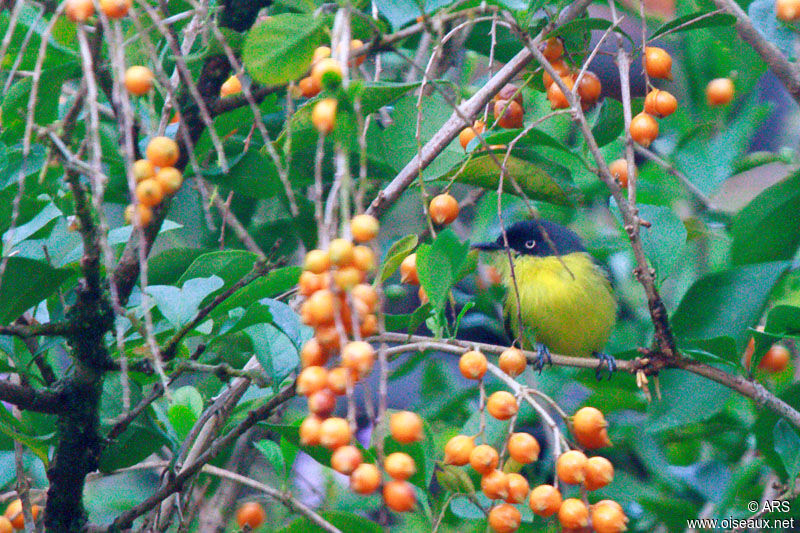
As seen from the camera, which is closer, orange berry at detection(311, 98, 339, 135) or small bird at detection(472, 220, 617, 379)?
orange berry at detection(311, 98, 339, 135)

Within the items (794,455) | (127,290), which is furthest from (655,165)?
(127,290)

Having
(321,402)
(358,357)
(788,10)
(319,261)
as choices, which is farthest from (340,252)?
(788,10)

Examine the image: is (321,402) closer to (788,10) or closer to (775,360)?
(788,10)

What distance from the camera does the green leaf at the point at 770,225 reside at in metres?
2.02

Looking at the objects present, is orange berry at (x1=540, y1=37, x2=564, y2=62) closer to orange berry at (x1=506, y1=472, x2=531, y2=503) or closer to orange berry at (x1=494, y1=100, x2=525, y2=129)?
orange berry at (x1=494, y1=100, x2=525, y2=129)

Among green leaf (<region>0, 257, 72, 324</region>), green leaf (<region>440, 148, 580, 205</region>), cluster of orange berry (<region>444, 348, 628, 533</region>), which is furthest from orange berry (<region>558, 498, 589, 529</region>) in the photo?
green leaf (<region>0, 257, 72, 324</region>)

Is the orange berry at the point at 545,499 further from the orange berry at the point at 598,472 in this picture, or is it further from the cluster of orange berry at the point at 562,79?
the cluster of orange berry at the point at 562,79

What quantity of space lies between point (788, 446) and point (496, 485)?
90 centimetres

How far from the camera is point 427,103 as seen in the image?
2.09 meters

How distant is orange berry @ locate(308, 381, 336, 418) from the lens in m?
1.13

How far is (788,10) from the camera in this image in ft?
6.44

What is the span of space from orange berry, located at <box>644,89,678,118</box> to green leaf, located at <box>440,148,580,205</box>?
0.27 metres

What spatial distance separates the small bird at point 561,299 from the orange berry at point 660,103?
1.25 meters

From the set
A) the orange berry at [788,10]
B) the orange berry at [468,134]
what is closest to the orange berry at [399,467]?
the orange berry at [468,134]
